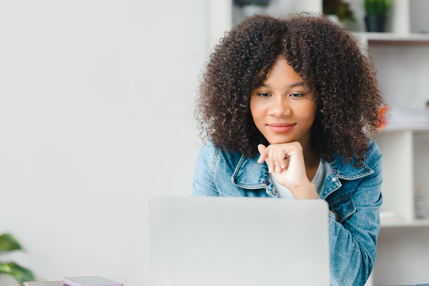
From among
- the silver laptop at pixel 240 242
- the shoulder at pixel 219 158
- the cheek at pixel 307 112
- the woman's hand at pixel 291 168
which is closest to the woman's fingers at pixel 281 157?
the woman's hand at pixel 291 168

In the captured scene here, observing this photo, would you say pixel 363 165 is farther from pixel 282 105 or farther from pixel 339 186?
pixel 282 105

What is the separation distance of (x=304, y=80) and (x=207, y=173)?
41cm

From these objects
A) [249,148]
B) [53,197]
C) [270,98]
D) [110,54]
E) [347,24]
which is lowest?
[53,197]

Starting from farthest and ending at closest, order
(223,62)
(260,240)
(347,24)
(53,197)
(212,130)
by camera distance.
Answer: (347,24), (53,197), (212,130), (223,62), (260,240)

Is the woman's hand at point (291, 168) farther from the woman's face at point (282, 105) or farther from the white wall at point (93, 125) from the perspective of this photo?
the white wall at point (93, 125)

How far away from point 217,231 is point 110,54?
5.69 ft

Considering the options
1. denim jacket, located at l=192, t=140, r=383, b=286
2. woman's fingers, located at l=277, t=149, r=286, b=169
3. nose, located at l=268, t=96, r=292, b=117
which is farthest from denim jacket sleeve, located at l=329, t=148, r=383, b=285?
nose, located at l=268, t=96, r=292, b=117

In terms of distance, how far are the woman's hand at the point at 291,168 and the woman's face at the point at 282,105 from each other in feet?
0.15

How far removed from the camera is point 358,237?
44.4 inches

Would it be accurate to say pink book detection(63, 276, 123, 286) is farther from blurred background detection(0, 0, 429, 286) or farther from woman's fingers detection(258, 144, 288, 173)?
blurred background detection(0, 0, 429, 286)

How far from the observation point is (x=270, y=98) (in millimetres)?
1087

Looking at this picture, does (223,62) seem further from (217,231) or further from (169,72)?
(169,72)

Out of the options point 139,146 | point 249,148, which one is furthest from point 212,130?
point 139,146

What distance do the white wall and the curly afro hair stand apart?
1.06m
